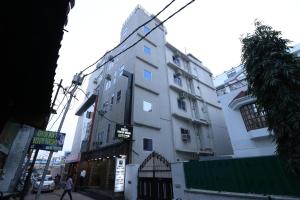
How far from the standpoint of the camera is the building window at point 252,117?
11914 mm

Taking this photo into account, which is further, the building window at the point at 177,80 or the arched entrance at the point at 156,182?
the building window at the point at 177,80

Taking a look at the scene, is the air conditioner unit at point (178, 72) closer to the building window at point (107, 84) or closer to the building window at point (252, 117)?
the building window at point (107, 84)

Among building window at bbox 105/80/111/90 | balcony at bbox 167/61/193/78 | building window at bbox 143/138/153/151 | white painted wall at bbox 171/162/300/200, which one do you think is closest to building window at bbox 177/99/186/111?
balcony at bbox 167/61/193/78

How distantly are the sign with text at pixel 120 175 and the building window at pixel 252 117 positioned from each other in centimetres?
1014

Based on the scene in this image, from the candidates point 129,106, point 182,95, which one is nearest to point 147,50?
point 182,95

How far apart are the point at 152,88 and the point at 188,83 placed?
876 cm

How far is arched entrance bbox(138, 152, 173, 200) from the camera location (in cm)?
1020

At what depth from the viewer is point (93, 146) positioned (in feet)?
70.8

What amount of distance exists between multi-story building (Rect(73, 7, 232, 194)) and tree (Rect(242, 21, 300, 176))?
11617mm

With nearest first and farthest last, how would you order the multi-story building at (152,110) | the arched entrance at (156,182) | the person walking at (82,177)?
1. the arched entrance at (156,182)
2. the multi-story building at (152,110)
3. the person walking at (82,177)

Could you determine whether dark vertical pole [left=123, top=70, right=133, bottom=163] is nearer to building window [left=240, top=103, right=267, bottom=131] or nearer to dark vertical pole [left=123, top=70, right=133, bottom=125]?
dark vertical pole [left=123, top=70, right=133, bottom=125]

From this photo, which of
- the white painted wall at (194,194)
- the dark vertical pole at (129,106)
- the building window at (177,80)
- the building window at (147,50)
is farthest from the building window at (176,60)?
the white painted wall at (194,194)

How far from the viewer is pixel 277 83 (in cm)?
653

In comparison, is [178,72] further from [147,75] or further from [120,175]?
[120,175]
